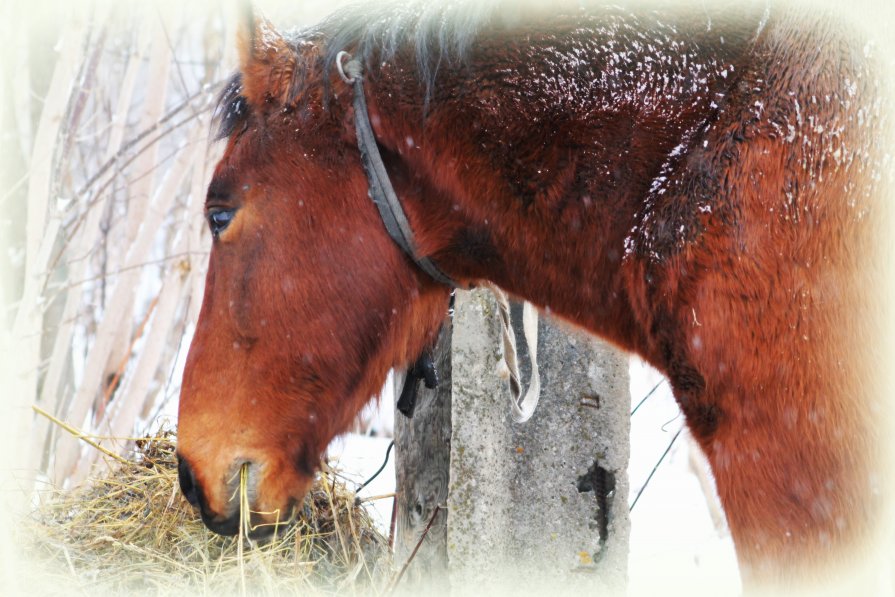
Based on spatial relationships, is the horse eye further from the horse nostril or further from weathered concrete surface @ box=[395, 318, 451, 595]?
weathered concrete surface @ box=[395, 318, 451, 595]

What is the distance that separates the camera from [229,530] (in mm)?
2348

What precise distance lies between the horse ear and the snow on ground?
2.14 m

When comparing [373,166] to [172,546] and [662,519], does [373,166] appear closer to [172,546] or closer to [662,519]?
[172,546]

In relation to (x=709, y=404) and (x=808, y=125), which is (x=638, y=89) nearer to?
(x=808, y=125)

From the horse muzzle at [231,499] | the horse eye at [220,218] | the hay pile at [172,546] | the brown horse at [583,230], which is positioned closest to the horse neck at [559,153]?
the brown horse at [583,230]

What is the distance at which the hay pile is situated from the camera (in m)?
2.40

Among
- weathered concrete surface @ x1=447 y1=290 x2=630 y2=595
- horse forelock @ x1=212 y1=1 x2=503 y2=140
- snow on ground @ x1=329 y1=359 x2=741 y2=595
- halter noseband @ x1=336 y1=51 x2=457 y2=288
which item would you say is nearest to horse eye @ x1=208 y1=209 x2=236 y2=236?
horse forelock @ x1=212 y1=1 x2=503 y2=140

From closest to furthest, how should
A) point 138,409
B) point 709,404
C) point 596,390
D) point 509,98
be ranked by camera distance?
point 709,404 < point 509,98 < point 596,390 < point 138,409

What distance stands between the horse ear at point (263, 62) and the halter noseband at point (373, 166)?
17 centimetres

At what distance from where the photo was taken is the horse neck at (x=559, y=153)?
6.31 feet

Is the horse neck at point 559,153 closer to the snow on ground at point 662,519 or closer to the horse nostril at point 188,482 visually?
the horse nostril at point 188,482

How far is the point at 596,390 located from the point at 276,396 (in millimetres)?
1295

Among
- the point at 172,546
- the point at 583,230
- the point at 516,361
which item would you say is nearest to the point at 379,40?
the point at 583,230

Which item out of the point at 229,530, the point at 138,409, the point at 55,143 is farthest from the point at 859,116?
the point at 138,409
